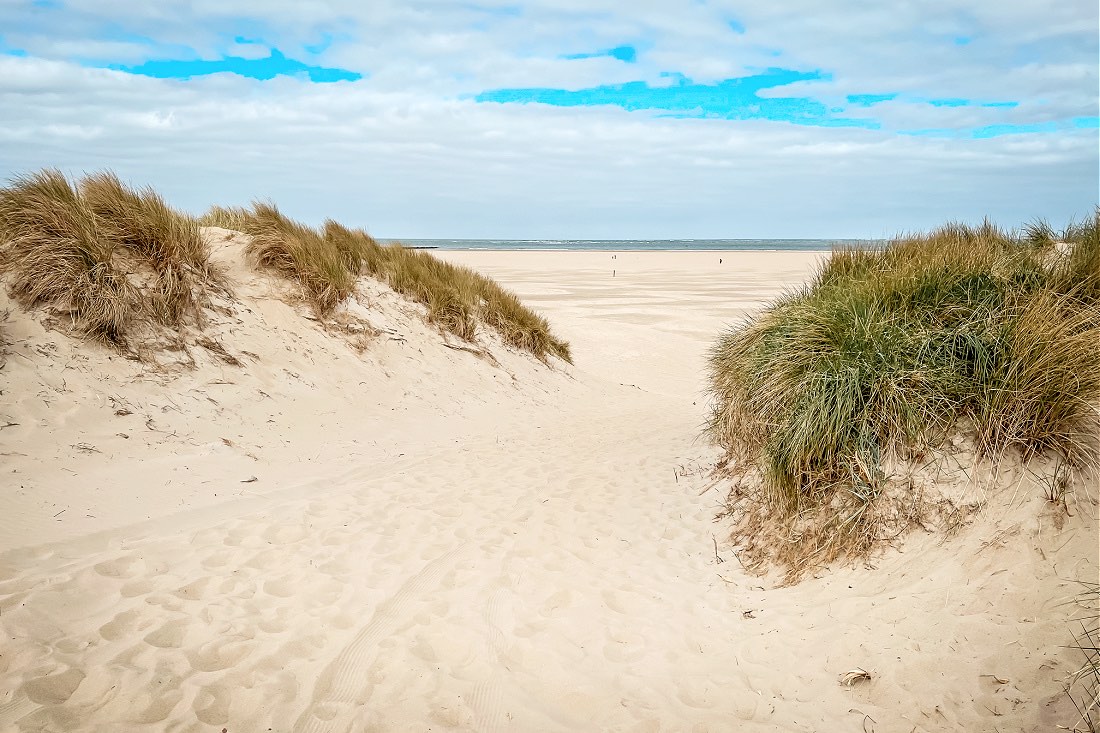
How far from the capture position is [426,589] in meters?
4.55

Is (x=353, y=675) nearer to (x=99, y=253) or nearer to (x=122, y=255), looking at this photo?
(x=99, y=253)

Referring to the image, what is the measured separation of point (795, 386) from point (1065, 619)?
93.8 inches

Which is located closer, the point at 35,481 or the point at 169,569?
the point at 169,569

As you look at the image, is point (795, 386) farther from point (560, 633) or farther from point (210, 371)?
point (210, 371)

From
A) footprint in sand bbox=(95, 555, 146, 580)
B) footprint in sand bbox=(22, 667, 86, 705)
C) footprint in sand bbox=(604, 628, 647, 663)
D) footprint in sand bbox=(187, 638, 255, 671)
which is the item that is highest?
footprint in sand bbox=(95, 555, 146, 580)

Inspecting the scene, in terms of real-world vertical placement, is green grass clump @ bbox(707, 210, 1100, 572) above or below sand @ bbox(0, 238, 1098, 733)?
above

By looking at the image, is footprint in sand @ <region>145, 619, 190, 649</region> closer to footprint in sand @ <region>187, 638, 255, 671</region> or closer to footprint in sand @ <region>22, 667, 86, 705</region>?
footprint in sand @ <region>187, 638, 255, 671</region>

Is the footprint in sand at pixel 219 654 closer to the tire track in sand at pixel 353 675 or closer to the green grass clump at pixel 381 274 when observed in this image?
the tire track in sand at pixel 353 675

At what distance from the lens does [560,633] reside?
4.10 metres

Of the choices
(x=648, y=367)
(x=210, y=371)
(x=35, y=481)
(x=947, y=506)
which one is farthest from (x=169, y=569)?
(x=648, y=367)

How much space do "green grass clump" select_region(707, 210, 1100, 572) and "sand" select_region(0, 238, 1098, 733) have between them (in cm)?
38

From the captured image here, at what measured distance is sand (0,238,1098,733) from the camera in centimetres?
329

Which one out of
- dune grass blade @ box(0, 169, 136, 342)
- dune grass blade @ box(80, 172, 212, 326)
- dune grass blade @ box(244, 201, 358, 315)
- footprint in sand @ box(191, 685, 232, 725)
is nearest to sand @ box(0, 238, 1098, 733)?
footprint in sand @ box(191, 685, 232, 725)

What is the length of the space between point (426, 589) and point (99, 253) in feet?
19.4
